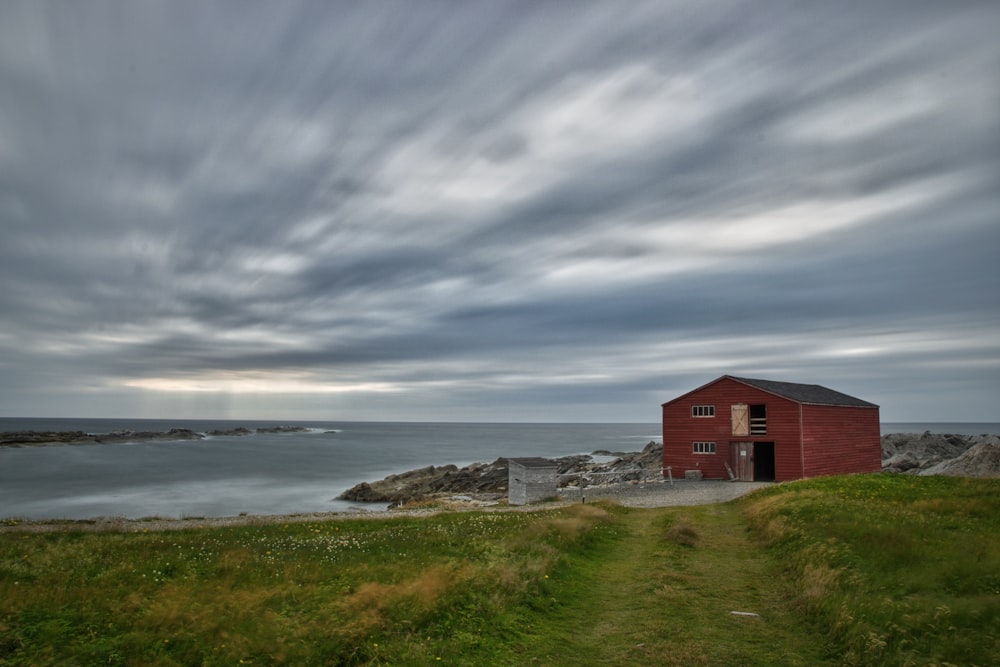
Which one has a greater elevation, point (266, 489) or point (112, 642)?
point (112, 642)

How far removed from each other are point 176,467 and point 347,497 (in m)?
49.3

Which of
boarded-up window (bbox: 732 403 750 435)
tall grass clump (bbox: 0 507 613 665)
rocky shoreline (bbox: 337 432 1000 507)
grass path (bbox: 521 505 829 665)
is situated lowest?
rocky shoreline (bbox: 337 432 1000 507)

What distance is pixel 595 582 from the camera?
15805 mm

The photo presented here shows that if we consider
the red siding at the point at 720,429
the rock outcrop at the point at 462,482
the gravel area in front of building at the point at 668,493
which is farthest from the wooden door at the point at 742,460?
the rock outcrop at the point at 462,482

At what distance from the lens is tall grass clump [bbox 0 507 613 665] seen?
9.96 metres

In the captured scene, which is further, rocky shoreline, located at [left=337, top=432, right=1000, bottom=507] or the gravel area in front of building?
rocky shoreline, located at [left=337, top=432, right=1000, bottom=507]

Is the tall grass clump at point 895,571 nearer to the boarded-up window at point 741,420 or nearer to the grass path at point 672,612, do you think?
the grass path at point 672,612

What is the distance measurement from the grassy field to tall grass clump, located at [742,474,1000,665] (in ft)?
0.16

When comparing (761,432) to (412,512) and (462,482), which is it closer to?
(412,512)

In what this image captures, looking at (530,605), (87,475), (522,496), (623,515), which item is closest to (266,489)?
(87,475)

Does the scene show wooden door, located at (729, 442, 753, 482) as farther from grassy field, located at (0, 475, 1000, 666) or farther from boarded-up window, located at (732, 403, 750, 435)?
grassy field, located at (0, 475, 1000, 666)

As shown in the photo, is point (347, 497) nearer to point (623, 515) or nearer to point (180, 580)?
point (623, 515)

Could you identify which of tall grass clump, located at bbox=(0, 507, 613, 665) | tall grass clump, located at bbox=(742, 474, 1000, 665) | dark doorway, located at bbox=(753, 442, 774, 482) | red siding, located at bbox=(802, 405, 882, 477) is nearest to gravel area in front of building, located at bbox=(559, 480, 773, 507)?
dark doorway, located at bbox=(753, 442, 774, 482)

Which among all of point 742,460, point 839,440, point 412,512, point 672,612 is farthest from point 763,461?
point 672,612
